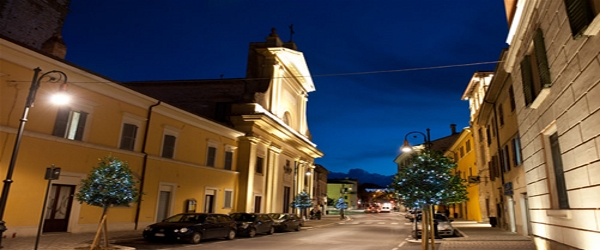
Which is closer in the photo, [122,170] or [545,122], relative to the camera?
[545,122]

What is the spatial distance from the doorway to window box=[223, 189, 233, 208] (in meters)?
12.5

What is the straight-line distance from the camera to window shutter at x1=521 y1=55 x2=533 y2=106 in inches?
384

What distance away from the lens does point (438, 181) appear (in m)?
12.4

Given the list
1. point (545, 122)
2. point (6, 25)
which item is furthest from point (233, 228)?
point (6, 25)

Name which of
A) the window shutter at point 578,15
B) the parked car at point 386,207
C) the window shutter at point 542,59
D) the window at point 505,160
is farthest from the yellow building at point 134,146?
the parked car at point 386,207

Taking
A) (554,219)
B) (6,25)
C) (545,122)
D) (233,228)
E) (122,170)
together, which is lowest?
(233,228)

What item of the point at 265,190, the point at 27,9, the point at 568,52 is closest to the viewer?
the point at 568,52

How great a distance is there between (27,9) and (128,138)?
14985mm

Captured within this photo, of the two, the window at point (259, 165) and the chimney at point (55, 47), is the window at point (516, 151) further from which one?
the chimney at point (55, 47)

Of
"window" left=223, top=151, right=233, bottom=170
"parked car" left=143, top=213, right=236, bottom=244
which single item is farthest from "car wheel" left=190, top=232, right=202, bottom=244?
"window" left=223, top=151, right=233, bottom=170

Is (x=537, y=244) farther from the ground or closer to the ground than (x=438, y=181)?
closer to the ground

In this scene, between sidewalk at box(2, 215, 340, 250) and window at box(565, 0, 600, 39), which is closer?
window at box(565, 0, 600, 39)

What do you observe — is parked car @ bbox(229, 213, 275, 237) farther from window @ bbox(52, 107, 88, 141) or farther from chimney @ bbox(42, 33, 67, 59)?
chimney @ bbox(42, 33, 67, 59)

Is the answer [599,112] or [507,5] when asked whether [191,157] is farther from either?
[599,112]
